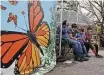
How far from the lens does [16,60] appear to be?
6.45 metres

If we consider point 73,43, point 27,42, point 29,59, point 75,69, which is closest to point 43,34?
point 29,59

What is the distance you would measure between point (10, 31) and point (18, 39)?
425 mm

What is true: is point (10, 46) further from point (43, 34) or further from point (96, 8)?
point (96, 8)

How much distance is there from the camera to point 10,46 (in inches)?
243

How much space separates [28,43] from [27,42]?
80mm

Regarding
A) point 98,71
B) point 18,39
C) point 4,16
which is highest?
point 4,16

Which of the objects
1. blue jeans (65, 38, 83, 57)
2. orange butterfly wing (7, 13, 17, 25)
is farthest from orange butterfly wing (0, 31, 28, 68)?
blue jeans (65, 38, 83, 57)

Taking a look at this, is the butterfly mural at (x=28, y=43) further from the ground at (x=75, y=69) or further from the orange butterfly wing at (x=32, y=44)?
the ground at (x=75, y=69)

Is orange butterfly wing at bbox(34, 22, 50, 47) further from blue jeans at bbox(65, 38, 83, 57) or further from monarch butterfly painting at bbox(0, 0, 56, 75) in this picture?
blue jeans at bbox(65, 38, 83, 57)

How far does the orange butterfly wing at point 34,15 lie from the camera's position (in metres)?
7.10

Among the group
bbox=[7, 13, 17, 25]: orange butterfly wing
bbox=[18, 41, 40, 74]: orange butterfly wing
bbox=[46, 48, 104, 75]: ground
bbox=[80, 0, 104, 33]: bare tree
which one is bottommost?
bbox=[46, 48, 104, 75]: ground

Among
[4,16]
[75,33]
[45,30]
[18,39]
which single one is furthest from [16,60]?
A: [75,33]

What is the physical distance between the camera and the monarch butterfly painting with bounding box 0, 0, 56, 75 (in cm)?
605

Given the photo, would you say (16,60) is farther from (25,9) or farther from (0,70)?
(25,9)
